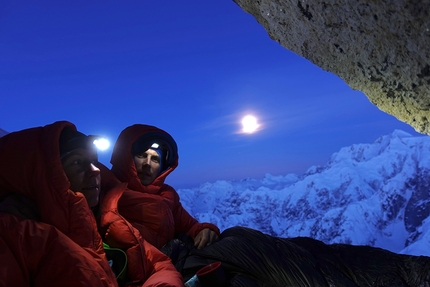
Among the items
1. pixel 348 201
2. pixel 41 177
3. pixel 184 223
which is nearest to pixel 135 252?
pixel 41 177

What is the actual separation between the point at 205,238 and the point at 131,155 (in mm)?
1022

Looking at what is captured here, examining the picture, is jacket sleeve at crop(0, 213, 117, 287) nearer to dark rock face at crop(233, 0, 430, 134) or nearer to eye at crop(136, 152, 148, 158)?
eye at crop(136, 152, 148, 158)

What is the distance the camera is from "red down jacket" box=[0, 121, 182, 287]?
120cm

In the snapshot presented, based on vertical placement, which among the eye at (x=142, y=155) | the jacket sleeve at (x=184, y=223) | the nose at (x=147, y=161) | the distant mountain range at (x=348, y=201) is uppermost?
the distant mountain range at (x=348, y=201)

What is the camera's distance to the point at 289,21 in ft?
7.72

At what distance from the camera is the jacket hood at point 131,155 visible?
2.69 metres

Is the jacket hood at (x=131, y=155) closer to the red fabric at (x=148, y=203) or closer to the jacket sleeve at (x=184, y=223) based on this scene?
the red fabric at (x=148, y=203)

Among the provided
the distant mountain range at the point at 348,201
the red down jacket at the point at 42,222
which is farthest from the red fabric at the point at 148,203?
the distant mountain range at the point at 348,201

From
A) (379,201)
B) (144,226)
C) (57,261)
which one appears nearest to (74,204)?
(57,261)

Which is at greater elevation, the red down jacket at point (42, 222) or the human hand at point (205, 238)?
the human hand at point (205, 238)

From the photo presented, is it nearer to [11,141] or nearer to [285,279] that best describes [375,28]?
[285,279]

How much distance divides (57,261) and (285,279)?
5.63 feet

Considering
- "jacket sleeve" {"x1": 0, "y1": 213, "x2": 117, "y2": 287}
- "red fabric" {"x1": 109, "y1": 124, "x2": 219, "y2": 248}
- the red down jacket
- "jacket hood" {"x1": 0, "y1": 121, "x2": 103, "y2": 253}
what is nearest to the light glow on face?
the red down jacket

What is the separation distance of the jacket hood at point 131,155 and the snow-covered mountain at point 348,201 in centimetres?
4497
